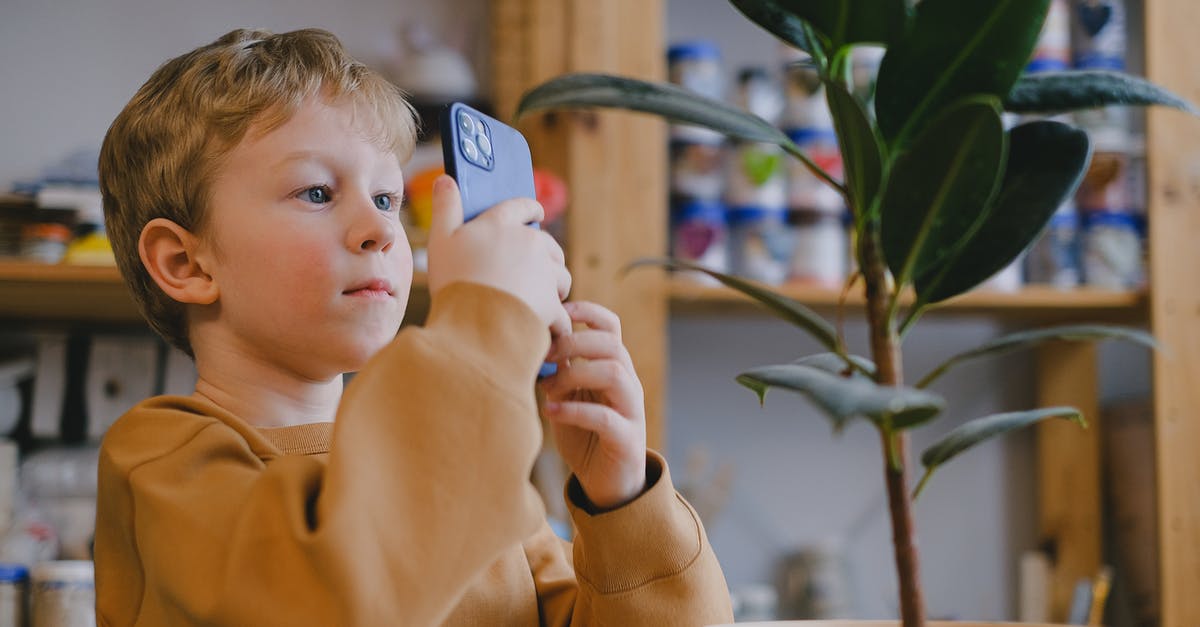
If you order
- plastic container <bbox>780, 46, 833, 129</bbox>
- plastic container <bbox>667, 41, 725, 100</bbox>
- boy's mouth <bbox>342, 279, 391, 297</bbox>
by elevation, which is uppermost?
plastic container <bbox>667, 41, 725, 100</bbox>

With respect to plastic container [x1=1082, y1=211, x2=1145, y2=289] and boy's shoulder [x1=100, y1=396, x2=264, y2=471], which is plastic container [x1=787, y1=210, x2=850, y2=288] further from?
boy's shoulder [x1=100, y1=396, x2=264, y2=471]

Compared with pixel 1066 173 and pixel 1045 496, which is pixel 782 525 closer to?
pixel 1045 496

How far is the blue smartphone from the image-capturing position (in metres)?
0.66

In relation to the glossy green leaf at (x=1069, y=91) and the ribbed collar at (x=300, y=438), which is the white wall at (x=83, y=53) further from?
the glossy green leaf at (x=1069, y=91)

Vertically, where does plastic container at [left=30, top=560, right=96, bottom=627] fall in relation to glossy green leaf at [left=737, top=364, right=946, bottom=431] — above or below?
below

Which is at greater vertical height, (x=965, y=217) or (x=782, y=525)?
Answer: (x=965, y=217)

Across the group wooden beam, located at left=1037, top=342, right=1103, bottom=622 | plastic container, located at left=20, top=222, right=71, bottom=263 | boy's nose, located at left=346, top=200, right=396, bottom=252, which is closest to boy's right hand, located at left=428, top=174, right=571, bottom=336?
boy's nose, located at left=346, top=200, right=396, bottom=252

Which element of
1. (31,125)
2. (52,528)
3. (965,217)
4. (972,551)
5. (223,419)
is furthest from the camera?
(972,551)

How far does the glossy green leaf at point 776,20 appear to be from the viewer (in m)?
0.63

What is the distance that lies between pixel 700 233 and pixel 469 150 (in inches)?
42.3

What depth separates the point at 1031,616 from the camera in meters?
1.96

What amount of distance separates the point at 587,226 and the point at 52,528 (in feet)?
2.77

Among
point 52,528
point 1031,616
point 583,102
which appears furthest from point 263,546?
point 1031,616

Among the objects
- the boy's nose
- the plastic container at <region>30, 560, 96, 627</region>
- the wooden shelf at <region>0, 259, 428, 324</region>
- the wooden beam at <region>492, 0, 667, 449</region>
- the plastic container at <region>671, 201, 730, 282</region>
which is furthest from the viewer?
the plastic container at <region>671, 201, 730, 282</region>
